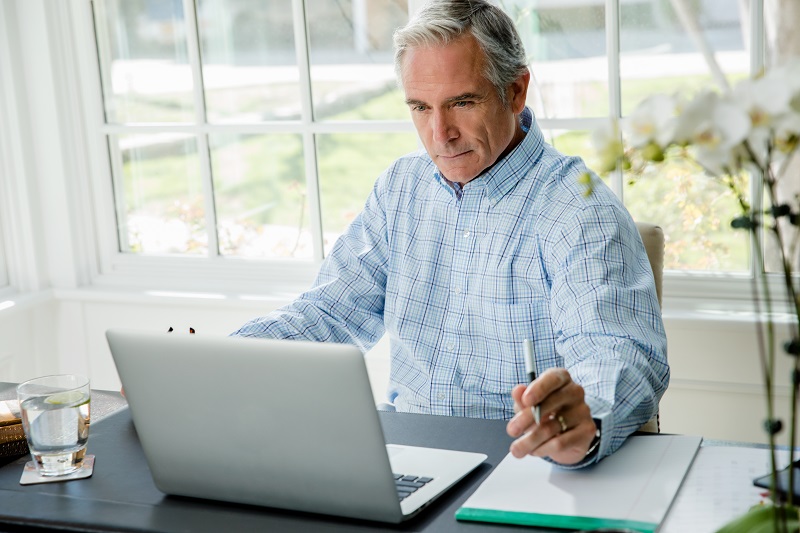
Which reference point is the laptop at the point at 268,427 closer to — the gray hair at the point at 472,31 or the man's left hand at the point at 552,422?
the man's left hand at the point at 552,422

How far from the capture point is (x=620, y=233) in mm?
1694

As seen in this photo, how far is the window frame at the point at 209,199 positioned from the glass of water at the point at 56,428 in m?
1.49

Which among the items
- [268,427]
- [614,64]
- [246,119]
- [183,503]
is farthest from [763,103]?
[246,119]

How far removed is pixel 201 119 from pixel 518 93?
51.8 inches

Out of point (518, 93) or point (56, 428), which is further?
point (518, 93)

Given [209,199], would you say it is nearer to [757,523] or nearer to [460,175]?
[460,175]

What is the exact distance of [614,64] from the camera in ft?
7.91

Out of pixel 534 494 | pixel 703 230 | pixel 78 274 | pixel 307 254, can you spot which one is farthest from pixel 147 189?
pixel 534 494

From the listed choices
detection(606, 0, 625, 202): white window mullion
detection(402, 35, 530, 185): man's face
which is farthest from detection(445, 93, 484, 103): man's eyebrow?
detection(606, 0, 625, 202): white window mullion

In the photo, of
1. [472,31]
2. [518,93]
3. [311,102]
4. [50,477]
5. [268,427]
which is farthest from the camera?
[311,102]

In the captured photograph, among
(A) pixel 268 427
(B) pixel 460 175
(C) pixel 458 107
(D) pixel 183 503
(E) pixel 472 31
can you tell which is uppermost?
(E) pixel 472 31

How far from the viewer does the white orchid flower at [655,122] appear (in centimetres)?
78

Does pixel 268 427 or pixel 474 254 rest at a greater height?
pixel 474 254

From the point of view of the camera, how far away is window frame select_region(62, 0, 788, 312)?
2449 millimetres
